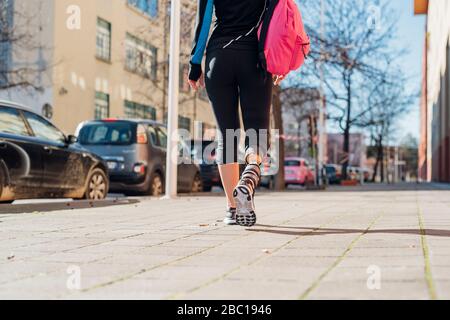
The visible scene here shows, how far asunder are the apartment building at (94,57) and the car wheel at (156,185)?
6726 millimetres

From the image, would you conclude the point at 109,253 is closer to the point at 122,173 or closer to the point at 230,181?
the point at 230,181

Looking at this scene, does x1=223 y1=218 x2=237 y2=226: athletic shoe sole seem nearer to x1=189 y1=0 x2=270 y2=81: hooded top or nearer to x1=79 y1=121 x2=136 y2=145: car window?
x1=189 y1=0 x2=270 y2=81: hooded top

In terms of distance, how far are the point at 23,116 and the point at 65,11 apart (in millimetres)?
16798

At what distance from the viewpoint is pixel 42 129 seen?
970 cm

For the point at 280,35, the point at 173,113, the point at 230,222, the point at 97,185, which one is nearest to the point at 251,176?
the point at 230,222

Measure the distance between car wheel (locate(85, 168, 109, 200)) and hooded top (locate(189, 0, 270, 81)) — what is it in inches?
243

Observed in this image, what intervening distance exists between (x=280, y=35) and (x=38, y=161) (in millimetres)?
5345

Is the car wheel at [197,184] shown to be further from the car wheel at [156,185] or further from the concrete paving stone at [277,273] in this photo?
the concrete paving stone at [277,273]

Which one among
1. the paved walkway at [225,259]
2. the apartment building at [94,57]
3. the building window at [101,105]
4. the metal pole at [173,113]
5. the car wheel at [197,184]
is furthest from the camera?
the building window at [101,105]

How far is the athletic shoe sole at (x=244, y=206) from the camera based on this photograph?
4.88 m

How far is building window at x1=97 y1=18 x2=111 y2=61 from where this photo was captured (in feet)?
91.0

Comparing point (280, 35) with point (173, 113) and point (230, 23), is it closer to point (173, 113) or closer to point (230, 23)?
point (230, 23)

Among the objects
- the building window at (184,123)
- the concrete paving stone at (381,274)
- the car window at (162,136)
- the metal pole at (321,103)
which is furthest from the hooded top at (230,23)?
the building window at (184,123)
